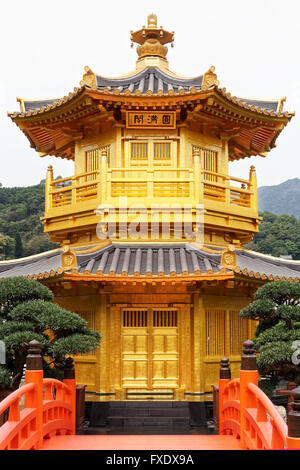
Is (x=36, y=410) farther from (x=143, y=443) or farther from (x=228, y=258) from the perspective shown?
(x=228, y=258)

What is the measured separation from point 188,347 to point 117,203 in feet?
11.9

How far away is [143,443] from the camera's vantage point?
788cm

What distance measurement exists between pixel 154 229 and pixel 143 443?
19.2 ft

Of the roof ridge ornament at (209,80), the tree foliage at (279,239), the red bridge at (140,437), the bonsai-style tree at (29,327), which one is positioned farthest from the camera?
the tree foliage at (279,239)

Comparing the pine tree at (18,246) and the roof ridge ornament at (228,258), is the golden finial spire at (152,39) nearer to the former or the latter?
the roof ridge ornament at (228,258)

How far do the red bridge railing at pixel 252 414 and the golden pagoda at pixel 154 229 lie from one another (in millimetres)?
2117

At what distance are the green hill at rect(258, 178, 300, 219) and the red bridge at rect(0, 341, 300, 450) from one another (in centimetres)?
12345

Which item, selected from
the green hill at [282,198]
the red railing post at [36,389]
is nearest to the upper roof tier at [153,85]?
the red railing post at [36,389]

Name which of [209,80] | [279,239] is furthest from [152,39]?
[279,239]

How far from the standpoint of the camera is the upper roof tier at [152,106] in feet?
40.8

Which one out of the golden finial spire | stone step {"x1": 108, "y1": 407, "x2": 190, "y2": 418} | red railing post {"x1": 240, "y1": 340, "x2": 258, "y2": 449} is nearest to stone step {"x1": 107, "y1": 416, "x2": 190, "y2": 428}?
stone step {"x1": 108, "y1": 407, "x2": 190, "y2": 418}

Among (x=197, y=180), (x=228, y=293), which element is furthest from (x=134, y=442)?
(x=197, y=180)

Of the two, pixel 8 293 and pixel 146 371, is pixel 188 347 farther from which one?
pixel 8 293

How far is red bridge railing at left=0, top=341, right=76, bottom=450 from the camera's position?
19.9ft
